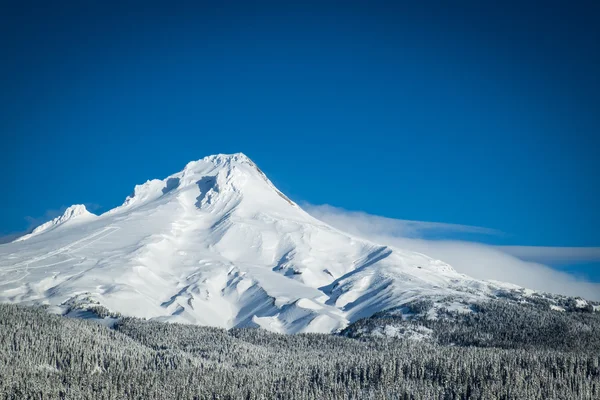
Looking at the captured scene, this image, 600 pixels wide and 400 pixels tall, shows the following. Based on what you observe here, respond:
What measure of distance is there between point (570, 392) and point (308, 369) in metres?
73.8

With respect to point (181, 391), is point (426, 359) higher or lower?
higher

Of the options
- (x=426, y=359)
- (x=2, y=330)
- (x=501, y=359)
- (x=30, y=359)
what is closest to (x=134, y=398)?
(x=30, y=359)

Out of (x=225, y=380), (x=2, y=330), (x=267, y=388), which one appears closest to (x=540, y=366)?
(x=267, y=388)

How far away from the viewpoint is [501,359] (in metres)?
177

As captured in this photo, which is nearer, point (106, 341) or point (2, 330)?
point (2, 330)

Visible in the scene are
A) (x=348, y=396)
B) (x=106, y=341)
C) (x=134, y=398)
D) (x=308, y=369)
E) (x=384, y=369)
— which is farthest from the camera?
(x=106, y=341)

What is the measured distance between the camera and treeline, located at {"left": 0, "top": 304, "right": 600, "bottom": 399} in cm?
14662

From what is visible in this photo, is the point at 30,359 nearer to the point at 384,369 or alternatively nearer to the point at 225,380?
the point at 225,380

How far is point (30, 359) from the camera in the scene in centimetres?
16762

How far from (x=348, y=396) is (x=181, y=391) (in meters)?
43.8

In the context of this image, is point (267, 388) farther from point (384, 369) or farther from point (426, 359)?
point (426, 359)

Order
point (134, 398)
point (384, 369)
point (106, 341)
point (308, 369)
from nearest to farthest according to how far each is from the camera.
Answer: point (134, 398)
point (384, 369)
point (308, 369)
point (106, 341)

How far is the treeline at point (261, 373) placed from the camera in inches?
5773

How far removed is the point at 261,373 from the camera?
173 m
